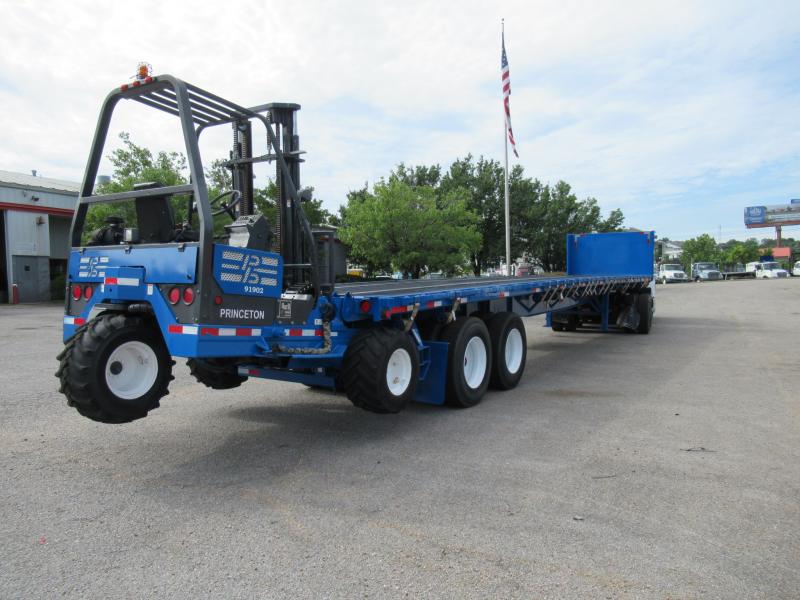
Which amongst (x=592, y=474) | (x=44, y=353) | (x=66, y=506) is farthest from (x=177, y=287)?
(x=44, y=353)

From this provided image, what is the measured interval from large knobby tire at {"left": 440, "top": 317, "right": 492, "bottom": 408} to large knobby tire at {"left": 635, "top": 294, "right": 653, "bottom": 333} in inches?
333

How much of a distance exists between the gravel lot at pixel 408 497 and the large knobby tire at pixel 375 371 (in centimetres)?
46

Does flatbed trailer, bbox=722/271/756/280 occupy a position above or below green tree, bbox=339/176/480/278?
below

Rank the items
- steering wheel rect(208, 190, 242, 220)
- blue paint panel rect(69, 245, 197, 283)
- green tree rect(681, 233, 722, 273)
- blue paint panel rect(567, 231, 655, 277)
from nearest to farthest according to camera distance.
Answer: blue paint panel rect(69, 245, 197, 283), steering wheel rect(208, 190, 242, 220), blue paint panel rect(567, 231, 655, 277), green tree rect(681, 233, 722, 273)

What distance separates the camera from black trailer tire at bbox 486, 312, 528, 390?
7992mm

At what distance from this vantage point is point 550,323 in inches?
605

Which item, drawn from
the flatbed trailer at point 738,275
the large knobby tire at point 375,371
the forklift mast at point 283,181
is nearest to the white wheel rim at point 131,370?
the forklift mast at point 283,181

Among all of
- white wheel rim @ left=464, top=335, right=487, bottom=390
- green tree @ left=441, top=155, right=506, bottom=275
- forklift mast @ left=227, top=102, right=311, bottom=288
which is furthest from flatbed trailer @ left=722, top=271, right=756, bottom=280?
forklift mast @ left=227, top=102, right=311, bottom=288

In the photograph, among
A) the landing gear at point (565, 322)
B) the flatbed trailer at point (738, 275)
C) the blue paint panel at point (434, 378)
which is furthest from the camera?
the flatbed trailer at point (738, 275)

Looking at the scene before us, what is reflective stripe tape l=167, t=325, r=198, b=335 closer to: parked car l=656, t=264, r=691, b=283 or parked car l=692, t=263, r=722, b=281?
parked car l=656, t=264, r=691, b=283

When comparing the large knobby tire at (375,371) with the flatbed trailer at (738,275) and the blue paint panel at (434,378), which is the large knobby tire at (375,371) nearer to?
the blue paint panel at (434,378)

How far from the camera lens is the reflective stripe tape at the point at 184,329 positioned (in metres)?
4.41

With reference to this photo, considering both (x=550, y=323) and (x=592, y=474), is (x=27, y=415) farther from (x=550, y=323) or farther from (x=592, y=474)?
(x=550, y=323)

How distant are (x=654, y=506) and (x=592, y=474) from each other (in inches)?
27.2
